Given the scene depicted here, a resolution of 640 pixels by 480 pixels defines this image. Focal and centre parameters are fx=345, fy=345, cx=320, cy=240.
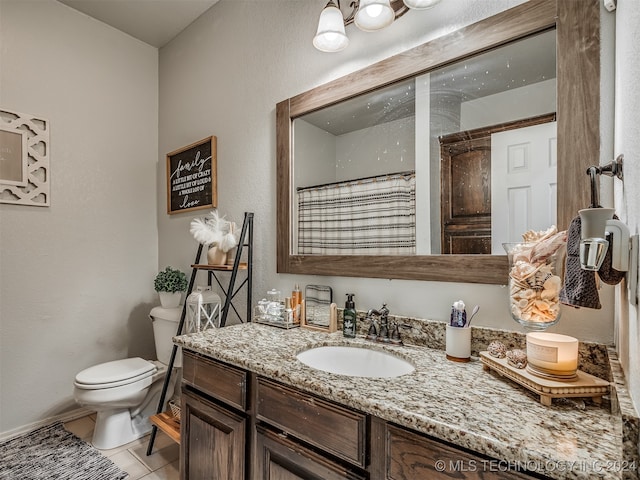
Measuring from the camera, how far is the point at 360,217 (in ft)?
5.18

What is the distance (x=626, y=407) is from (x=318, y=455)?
0.72 meters

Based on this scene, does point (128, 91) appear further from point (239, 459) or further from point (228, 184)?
point (239, 459)

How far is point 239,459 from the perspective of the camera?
120cm

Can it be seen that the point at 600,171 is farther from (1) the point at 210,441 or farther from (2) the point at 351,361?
(1) the point at 210,441

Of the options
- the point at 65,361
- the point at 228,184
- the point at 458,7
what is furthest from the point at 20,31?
the point at 458,7

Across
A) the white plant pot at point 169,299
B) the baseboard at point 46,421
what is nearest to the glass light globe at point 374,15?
the white plant pot at point 169,299

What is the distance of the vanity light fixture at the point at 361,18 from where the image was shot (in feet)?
4.38

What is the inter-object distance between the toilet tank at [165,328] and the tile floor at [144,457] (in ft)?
1.56

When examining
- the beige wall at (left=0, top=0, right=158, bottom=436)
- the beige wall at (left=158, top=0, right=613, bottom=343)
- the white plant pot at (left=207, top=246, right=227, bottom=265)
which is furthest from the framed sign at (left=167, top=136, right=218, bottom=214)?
the white plant pot at (left=207, top=246, right=227, bottom=265)

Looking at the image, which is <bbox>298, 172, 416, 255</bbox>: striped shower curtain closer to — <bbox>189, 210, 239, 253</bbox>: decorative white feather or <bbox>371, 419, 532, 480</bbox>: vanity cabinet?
<bbox>189, 210, 239, 253</bbox>: decorative white feather

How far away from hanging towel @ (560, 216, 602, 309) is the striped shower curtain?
0.63 meters

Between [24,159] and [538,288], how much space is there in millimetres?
2829

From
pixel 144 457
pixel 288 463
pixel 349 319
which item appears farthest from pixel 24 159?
pixel 288 463

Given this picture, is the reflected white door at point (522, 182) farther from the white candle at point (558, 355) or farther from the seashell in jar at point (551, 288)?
the white candle at point (558, 355)
